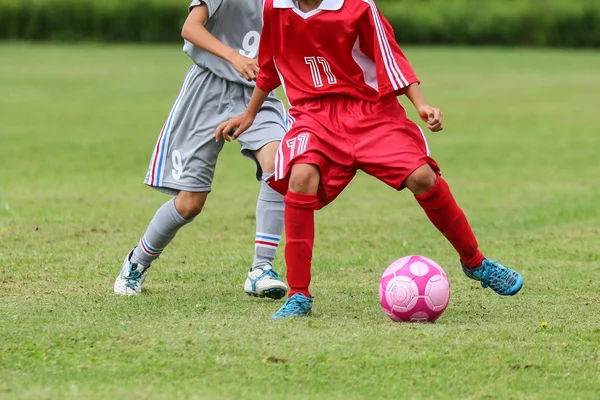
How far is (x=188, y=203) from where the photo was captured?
6578mm

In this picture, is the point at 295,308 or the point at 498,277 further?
the point at 498,277

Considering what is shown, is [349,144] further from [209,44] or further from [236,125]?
[209,44]

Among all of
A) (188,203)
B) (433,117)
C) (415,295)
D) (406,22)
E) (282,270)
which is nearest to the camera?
(433,117)

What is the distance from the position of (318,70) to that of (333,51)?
0.13m

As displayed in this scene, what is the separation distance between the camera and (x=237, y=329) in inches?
209

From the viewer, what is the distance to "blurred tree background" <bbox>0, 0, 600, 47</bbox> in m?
44.8

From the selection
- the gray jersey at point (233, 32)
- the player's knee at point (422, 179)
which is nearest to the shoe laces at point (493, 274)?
the player's knee at point (422, 179)

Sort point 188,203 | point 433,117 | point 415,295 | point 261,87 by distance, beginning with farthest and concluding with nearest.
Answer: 1. point 188,203
2. point 261,87
3. point 415,295
4. point 433,117

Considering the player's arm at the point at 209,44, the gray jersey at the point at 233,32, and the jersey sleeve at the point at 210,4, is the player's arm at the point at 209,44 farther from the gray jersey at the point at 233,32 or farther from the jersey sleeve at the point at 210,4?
the gray jersey at the point at 233,32

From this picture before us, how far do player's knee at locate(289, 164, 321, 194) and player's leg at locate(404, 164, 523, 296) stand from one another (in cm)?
47

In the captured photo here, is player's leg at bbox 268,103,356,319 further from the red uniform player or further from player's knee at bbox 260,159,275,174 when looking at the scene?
player's knee at bbox 260,159,275,174

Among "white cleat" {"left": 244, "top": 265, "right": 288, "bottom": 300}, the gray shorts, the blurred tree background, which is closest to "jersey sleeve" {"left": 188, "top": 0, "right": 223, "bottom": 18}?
the gray shorts

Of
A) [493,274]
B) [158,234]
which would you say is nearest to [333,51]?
[493,274]

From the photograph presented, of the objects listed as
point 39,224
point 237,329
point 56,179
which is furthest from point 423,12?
point 237,329
